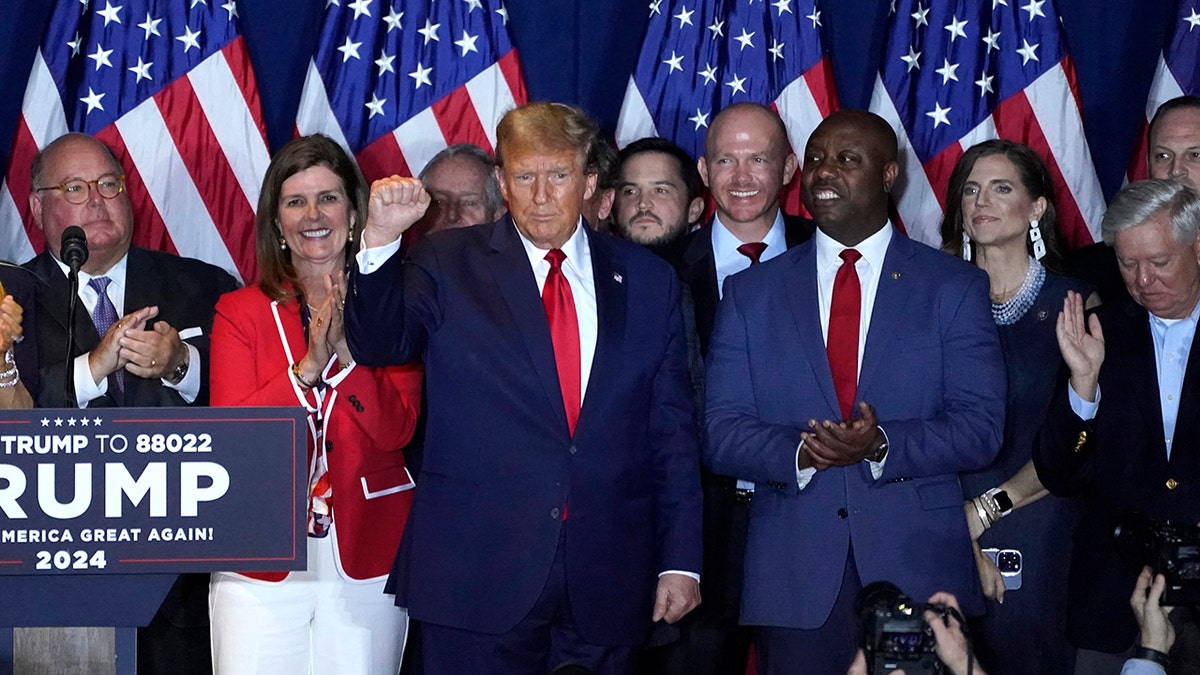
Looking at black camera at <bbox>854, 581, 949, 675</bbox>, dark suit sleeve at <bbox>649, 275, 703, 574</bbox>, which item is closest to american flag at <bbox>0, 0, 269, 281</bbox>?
dark suit sleeve at <bbox>649, 275, 703, 574</bbox>

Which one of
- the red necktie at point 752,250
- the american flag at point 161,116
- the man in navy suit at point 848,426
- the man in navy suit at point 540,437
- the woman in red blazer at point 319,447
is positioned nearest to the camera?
the man in navy suit at point 540,437

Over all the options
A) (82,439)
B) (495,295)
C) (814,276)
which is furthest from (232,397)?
(814,276)

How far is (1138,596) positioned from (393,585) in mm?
1514

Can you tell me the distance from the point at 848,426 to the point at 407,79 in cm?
242

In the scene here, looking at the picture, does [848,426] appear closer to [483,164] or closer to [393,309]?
[393,309]

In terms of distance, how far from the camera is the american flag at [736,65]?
5016 millimetres

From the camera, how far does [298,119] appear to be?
16.3 ft

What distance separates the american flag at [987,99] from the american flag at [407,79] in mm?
1334

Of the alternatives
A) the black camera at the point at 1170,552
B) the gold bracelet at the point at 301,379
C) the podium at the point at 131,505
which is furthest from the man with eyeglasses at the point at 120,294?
the black camera at the point at 1170,552

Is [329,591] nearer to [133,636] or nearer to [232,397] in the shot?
[232,397]

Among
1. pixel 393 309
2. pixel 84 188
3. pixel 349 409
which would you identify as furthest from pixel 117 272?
pixel 393 309

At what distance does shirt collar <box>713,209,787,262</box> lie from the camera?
4145 mm

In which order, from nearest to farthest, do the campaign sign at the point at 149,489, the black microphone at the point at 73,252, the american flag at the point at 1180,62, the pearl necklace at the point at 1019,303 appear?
1. the campaign sign at the point at 149,489
2. the black microphone at the point at 73,252
3. the pearl necklace at the point at 1019,303
4. the american flag at the point at 1180,62

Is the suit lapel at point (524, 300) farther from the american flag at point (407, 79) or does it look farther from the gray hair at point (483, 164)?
the american flag at point (407, 79)
